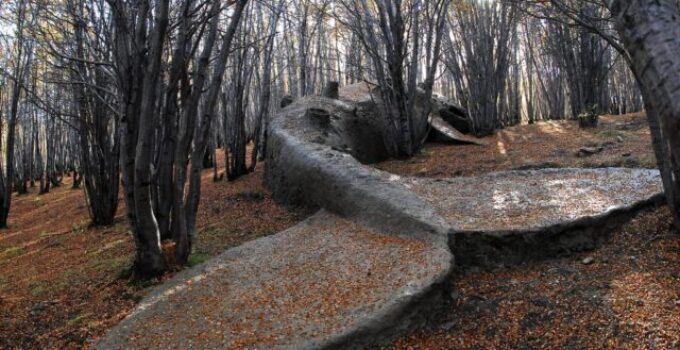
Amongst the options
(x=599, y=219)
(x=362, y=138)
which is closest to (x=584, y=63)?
(x=362, y=138)

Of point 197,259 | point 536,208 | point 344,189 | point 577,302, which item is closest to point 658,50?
point 577,302

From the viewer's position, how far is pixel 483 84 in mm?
12312

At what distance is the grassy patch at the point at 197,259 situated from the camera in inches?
207

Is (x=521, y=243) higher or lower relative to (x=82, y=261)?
higher

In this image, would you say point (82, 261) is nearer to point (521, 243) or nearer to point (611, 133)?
point (521, 243)

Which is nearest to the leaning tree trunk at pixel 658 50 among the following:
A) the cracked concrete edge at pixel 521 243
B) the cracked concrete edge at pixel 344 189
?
the cracked concrete edge at pixel 521 243

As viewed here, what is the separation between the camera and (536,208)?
17.1 ft

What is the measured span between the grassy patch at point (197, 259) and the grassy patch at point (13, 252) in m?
4.16

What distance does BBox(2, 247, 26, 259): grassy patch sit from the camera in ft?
25.2

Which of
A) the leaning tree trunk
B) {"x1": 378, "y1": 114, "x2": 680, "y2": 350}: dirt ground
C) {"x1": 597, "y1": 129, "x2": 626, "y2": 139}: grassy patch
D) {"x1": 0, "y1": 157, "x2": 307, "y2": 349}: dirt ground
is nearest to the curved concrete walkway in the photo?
{"x1": 378, "y1": 114, "x2": 680, "y2": 350}: dirt ground

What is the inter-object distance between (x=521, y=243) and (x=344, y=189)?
7.93ft

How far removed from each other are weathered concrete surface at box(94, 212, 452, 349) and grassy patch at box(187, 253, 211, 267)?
0.26m

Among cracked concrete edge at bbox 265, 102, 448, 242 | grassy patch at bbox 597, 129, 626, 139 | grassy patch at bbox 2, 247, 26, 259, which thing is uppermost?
grassy patch at bbox 597, 129, 626, 139

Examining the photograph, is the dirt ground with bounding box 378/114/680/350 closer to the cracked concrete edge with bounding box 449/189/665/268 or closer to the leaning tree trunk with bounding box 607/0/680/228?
the cracked concrete edge with bounding box 449/189/665/268
